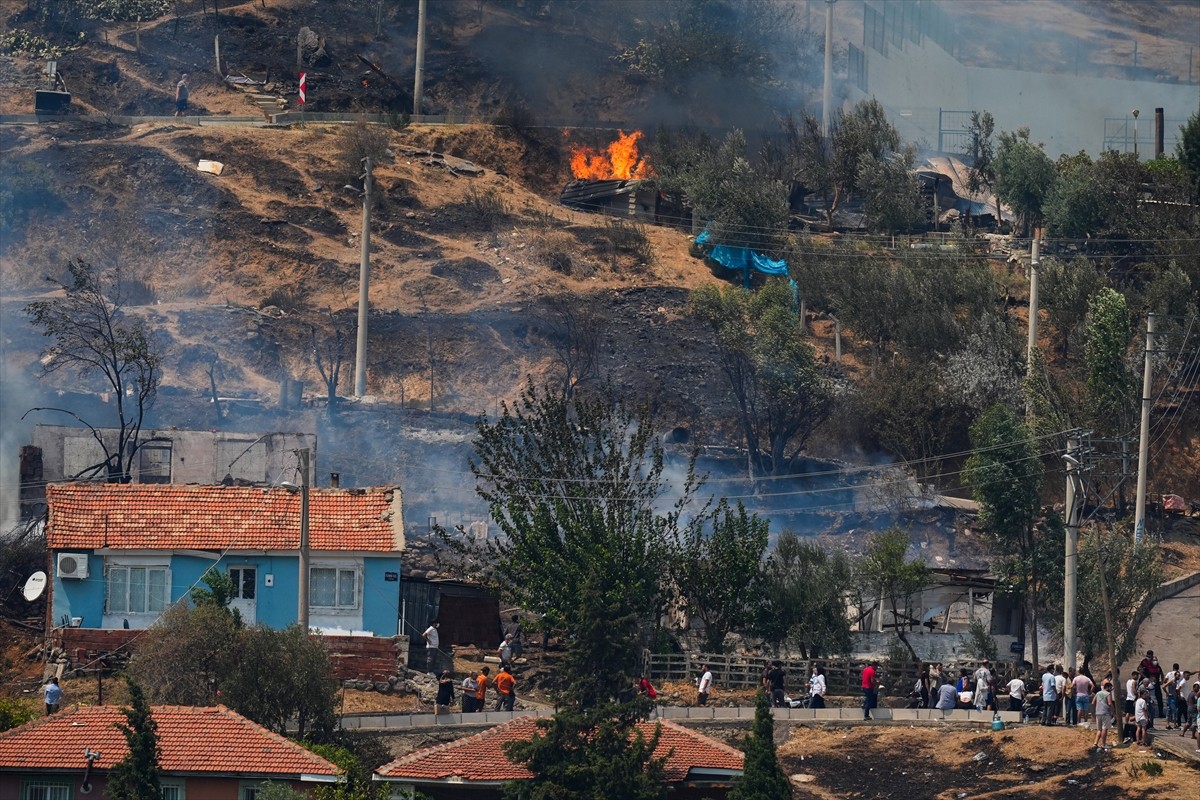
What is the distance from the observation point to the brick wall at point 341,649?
44625 mm

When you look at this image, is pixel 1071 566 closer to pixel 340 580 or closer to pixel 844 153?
pixel 340 580

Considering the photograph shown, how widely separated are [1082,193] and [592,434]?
27542 millimetres

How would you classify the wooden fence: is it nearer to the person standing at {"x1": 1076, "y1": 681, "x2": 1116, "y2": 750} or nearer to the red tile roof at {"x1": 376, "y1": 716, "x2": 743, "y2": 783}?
the person standing at {"x1": 1076, "y1": 681, "x2": 1116, "y2": 750}

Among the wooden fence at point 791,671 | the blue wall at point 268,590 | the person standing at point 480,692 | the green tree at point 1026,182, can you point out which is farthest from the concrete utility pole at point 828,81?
the person standing at point 480,692

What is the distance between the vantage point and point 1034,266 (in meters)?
59.5

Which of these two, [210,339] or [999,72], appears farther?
[999,72]

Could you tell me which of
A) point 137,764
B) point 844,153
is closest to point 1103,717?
point 137,764

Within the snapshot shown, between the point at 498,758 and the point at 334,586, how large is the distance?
10909mm

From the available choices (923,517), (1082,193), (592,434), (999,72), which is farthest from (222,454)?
(999,72)

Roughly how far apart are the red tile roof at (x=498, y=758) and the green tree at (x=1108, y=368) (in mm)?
24791

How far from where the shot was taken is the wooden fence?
46.0 meters

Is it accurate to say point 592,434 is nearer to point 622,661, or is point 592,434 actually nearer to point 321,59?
point 622,661

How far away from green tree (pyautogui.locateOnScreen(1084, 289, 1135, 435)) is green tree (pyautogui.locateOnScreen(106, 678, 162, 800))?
31.3 metres

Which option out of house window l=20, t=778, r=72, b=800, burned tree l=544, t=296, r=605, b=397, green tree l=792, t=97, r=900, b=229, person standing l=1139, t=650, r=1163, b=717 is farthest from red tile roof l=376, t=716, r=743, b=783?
green tree l=792, t=97, r=900, b=229
